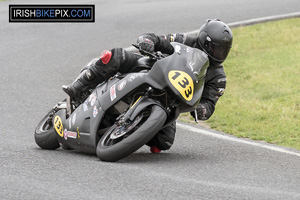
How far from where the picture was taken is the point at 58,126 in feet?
23.2

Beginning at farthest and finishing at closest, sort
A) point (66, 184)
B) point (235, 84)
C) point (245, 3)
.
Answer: point (245, 3), point (235, 84), point (66, 184)

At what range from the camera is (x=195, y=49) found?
6719 mm

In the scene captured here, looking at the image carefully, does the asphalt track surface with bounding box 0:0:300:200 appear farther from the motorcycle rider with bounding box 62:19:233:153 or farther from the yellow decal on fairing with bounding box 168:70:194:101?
the yellow decal on fairing with bounding box 168:70:194:101

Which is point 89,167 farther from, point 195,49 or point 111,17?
point 111,17

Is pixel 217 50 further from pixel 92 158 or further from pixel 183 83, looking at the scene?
pixel 92 158

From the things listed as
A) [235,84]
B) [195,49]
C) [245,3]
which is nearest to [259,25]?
[245,3]

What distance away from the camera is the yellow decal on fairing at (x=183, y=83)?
6.26m

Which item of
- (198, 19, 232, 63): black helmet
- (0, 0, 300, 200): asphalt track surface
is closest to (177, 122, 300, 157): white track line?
(0, 0, 300, 200): asphalt track surface

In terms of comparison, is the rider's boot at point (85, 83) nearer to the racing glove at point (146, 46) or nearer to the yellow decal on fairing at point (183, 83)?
the racing glove at point (146, 46)

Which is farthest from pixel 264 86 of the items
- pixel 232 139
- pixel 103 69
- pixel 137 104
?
pixel 137 104

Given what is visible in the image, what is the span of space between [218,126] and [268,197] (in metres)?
3.63

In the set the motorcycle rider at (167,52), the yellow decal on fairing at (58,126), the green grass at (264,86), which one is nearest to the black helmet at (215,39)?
the motorcycle rider at (167,52)

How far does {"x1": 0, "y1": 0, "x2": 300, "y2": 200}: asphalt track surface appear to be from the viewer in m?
5.38

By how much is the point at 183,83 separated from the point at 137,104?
452mm
